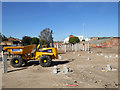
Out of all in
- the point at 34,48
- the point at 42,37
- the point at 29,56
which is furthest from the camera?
the point at 42,37

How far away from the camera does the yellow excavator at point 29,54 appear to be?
866 centimetres

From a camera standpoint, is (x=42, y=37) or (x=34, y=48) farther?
(x=42, y=37)

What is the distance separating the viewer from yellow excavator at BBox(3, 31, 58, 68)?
866 cm

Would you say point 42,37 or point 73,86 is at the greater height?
point 42,37

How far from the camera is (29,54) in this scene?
9891 mm

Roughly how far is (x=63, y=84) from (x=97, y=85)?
142 centimetres

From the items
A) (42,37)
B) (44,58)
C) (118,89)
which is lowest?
(118,89)

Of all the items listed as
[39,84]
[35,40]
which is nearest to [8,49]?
[39,84]

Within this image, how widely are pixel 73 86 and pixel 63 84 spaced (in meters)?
0.46

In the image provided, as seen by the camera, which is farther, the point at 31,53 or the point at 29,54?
the point at 29,54

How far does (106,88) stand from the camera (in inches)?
189

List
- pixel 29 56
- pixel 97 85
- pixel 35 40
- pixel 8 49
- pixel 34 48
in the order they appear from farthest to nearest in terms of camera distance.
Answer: pixel 35 40
pixel 34 48
pixel 29 56
pixel 8 49
pixel 97 85

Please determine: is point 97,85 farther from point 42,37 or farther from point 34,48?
A: point 42,37

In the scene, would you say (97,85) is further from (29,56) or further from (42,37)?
(42,37)
